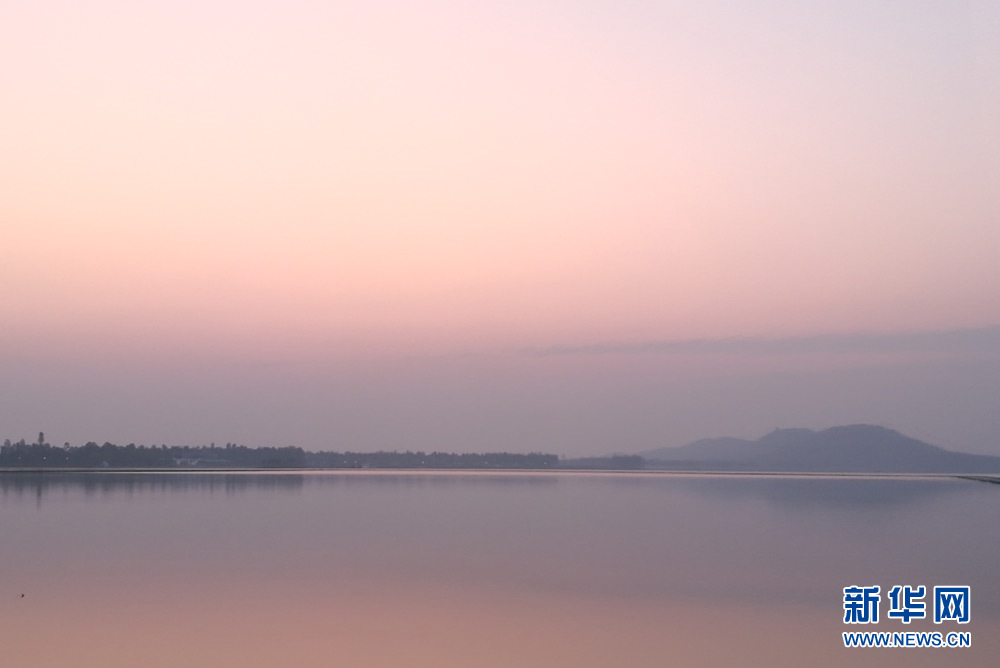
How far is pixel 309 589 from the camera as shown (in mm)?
18562

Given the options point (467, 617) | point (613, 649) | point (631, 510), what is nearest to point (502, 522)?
point (631, 510)

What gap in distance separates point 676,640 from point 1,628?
30.4 ft

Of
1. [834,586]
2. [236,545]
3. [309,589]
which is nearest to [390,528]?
[236,545]

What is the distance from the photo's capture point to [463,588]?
18922 mm

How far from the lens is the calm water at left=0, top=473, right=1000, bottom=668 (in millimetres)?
13812

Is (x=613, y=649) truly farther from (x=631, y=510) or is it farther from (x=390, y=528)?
(x=631, y=510)

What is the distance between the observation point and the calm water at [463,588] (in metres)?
13.8

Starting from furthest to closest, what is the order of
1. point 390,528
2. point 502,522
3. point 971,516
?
point 971,516
point 502,522
point 390,528

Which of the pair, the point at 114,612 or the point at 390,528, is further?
the point at 390,528

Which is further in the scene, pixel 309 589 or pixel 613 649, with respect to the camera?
pixel 309 589

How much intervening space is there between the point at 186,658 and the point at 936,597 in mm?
11730

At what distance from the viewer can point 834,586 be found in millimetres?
19031

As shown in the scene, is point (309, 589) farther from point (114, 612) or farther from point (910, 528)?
point (910, 528)

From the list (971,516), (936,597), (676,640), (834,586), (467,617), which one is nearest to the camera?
(676,640)
